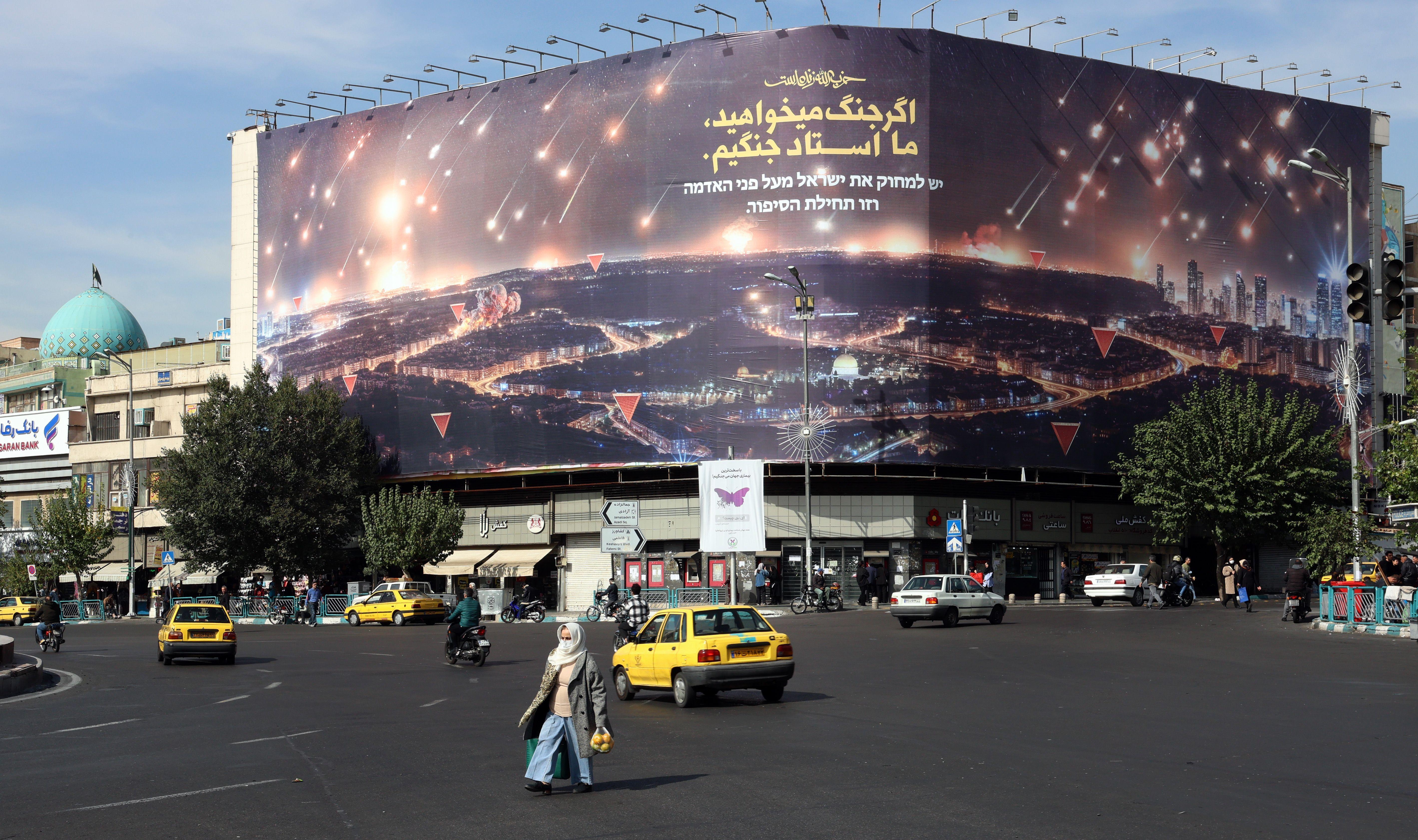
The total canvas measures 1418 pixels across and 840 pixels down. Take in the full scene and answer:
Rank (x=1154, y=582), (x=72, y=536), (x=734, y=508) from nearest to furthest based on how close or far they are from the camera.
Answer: (x=1154, y=582) → (x=734, y=508) → (x=72, y=536)

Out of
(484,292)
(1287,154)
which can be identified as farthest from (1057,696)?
(1287,154)

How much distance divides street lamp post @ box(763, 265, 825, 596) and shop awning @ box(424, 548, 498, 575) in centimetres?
1554

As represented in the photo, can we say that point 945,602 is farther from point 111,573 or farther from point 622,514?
point 111,573

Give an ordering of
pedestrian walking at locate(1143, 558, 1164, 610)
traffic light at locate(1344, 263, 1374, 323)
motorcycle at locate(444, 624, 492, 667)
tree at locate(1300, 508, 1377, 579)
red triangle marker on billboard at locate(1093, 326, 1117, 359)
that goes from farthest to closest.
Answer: red triangle marker on billboard at locate(1093, 326, 1117, 359) → pedestrian walking at locate(1143, 558, 1164, 610) → tree at locate(1300, 508, 1377, 579) → motorcycle at locate(444, 624, 492, 667) → traffic light at locate(1344, 263, 1374, 323)

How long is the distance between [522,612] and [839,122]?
23419 mm

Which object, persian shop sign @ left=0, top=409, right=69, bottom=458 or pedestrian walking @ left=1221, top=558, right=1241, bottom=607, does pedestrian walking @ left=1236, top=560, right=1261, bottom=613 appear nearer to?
pedestrian walking @ left=1221, top=558, right=1241, bottom=607

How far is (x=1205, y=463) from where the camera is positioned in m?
50.3

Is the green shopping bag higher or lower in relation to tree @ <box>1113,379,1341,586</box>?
lower

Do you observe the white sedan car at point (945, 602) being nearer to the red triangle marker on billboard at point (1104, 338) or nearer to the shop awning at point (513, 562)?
the red triangle marker on billboard at point (1104, 338)

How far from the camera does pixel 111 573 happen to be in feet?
228

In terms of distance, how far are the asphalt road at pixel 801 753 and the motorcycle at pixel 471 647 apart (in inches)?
31.7

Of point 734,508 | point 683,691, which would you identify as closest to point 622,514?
point 734,508

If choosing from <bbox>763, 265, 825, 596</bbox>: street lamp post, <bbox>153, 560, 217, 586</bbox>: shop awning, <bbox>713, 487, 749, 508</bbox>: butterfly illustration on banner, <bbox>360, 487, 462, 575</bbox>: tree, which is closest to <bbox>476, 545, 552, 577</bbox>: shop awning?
<bbox>360, 487, 462, 575</bbox>: tree

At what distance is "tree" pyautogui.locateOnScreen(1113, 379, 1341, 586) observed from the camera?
5000cm
